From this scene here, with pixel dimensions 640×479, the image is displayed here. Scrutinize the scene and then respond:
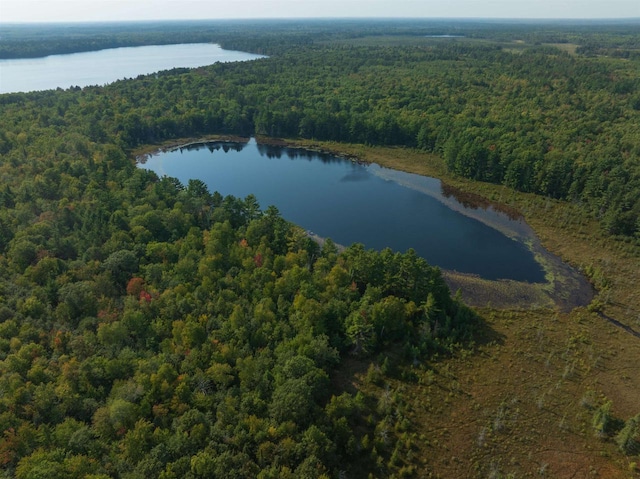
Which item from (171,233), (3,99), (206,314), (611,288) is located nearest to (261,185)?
(171,233)

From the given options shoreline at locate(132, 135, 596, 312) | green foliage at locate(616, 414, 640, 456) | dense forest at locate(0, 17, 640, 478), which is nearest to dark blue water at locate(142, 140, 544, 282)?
shoreline at locate(132, 135, 596, 312)

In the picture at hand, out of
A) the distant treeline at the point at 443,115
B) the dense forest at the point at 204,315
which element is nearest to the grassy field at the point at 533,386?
the dense forest at the point at 204,315

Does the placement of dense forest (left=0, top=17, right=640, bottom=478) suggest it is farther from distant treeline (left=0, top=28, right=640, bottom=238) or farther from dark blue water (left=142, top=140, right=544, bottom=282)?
dark blue water (left=142, top=140, right=544, bottom=282)

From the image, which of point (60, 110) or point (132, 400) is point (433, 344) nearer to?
point (132, 400)

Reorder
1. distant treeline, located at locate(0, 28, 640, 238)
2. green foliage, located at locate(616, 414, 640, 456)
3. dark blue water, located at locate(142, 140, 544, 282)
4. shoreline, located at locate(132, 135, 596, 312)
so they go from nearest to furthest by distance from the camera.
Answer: green foliage, located at locate(616, 414, 640, 456) → shoreline, located at locate(132, 135, 596, 312) → dark blue water, located at locate(142, 140, 544, 282) → distant treeline, located at locate(0, 28, 640, 238)

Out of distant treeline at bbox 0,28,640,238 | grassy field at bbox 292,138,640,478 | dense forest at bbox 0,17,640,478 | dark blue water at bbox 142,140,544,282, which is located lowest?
Answer: grassy field at bbox 292,138,640,478

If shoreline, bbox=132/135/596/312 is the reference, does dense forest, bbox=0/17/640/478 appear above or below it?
above

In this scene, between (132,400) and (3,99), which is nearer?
(132,400)

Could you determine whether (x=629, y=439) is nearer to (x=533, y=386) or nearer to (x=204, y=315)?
(x=533, y=386)
